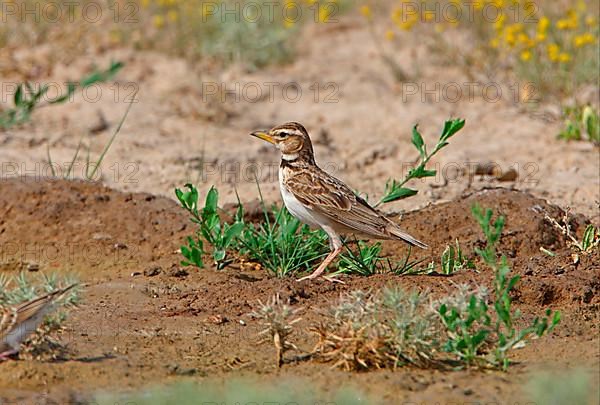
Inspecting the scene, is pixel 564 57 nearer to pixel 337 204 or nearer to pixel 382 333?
pixel 337 204

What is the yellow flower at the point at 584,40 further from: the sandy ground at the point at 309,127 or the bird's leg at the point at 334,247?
the bird's leg at the point at 334,247

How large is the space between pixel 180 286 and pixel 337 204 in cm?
117

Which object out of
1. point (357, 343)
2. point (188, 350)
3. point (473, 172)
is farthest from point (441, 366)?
point (473, 172)

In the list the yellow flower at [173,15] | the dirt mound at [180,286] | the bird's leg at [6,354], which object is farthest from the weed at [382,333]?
the yellow flower at [173,15]

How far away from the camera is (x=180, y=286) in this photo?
25.0ft

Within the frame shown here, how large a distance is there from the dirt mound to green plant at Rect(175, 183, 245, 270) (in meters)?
0.18

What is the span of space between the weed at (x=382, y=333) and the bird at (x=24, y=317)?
1359 millimetres

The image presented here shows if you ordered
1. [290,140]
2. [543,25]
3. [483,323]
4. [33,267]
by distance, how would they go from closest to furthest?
[483,323]
[290,140]
[33,267]
[543,25]

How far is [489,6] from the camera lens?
1353 cm

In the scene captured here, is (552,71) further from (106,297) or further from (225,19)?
(106,297)

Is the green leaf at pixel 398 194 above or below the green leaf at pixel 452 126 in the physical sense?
below

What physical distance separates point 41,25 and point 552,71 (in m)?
5.65

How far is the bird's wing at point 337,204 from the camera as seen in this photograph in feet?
24.4

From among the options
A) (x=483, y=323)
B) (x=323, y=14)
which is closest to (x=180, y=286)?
(x=483, y=323)
